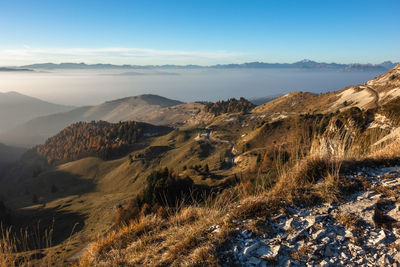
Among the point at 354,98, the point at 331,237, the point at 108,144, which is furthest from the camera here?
the point at 108,144

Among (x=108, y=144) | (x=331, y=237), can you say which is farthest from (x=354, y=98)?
(x=108, y=144)

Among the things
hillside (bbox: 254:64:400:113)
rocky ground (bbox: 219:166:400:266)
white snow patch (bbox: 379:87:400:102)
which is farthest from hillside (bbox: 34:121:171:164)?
rocky ground (bbox: 219:166:400:266)

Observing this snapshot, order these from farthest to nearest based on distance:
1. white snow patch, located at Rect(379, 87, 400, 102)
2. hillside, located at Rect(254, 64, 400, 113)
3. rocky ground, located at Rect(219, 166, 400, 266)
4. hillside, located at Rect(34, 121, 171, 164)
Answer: hillside, located at Rect(34, 121, 171, 164) → hillside, located at Rect(254, 64, 400, 113) → white snow patch, located at Rect(379, 87, 400, 102) → rocky ground, located at Rect(219, 166, 400, 266)

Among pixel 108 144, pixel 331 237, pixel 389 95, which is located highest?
pixel 389 95

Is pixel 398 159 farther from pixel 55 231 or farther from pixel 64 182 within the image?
pixel 64 182

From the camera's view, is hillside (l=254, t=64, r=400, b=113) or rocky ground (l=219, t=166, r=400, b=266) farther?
hillside (l=254, t=64, r=400, b=113)

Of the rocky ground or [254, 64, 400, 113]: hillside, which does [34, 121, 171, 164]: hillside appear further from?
the rocky ground

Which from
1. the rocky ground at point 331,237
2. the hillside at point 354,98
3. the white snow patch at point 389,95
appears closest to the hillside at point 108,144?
the hillside at point 354,98

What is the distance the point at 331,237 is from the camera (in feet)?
13.2

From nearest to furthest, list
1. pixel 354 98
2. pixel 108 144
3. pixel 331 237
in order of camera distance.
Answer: pixel 331 237, pixel 354 98, pixel 108 144

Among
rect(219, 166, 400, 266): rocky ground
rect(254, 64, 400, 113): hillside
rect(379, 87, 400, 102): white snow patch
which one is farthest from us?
rect(254, 64, 400, 113): hillside

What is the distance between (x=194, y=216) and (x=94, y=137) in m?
217

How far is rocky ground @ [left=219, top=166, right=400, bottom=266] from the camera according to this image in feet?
12.0

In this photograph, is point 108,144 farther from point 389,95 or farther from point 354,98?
point 389,95
